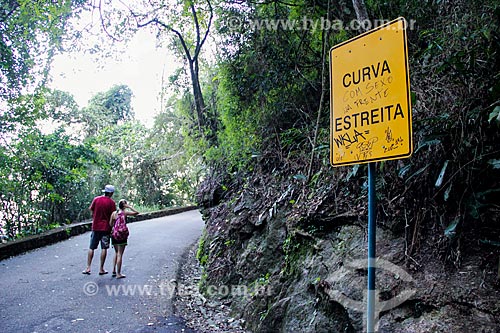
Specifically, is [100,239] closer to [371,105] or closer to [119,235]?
[119,235]

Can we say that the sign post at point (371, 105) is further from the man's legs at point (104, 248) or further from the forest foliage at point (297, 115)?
the man's legs at point (104, 248)

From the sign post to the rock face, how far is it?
1.08 metres

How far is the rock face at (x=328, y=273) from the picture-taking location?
2.98 meters

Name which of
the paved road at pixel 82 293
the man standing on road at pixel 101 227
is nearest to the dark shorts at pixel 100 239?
the man standing on road at pixel 101 227

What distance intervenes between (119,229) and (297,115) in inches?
171

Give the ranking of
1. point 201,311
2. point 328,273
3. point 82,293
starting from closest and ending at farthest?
point 328,273
point 201,311
point 82,293

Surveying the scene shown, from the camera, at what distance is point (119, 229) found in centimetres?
759

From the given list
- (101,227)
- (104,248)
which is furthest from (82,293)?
(101,227)

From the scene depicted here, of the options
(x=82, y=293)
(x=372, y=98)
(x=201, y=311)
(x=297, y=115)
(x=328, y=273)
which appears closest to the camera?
(x=372, y=98)

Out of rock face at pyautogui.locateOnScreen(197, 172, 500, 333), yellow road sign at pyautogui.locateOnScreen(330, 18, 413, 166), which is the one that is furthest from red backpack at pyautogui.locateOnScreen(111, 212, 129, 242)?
yellow road sign at pyautogui.locateOnScreen(330, 18, 413, 166)

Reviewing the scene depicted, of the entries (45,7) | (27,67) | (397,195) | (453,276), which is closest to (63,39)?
(27,67)

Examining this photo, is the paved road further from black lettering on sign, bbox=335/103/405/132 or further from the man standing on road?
black lettering on sign, bbox=335/103/405/132

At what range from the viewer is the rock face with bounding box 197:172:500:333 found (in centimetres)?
298

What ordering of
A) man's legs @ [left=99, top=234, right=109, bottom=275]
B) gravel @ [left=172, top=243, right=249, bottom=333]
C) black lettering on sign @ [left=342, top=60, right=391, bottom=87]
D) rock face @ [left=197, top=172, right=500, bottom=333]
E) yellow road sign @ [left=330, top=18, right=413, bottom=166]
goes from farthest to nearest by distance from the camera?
1. man's legs @ [left=99, top=234, right=109, bottom=275]
2. gravel @ [left=172, top=243, right=249, bottom=333]
3. rock face @ [left=197, top=172, right=500, bottom=333]
4. black lettering on sign @ [left=342, top=60, right=391, bottom=87]
5. yellow road sign @ [left=330, top=18, right=413, bottom=166]
